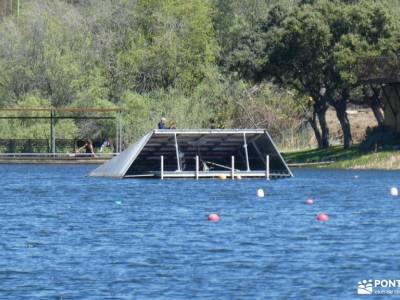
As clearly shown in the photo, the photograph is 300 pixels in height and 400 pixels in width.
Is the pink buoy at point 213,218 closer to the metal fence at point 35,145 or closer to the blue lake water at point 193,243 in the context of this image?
the blue lake water at point 193,243

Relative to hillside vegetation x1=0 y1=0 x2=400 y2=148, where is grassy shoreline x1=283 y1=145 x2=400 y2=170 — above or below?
below

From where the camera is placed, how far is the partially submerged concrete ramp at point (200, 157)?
64.8m

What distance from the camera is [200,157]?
228 feet

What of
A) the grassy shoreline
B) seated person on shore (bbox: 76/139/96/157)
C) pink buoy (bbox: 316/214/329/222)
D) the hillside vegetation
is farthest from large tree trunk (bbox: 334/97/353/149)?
pink buoy (bbox: 316/214/329/222)

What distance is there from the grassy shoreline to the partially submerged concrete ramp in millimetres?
16250

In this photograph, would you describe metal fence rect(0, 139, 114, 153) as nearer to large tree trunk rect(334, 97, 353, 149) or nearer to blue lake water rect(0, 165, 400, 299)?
large tree trunk rect(334, 97, 353, 149)

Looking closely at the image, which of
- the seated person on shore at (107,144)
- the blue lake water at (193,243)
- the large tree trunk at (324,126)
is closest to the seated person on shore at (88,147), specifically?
the seated person on shore at (107,144)

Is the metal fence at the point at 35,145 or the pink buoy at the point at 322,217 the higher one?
the metal fence at the point at 35,145

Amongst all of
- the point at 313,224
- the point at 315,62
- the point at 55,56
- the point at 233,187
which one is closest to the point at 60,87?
the point at 55,56

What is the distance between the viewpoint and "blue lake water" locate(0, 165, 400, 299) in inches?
1049

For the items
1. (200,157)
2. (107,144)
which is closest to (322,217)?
(200,157)

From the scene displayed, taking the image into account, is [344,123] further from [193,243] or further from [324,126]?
[193,243]

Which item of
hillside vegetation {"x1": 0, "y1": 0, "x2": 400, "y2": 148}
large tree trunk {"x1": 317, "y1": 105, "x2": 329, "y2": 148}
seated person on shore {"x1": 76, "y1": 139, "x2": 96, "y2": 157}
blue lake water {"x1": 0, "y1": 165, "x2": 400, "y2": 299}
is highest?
hillside vegetation {"x1": 0, "y1": 0, "x2": 400, "y2": 148}

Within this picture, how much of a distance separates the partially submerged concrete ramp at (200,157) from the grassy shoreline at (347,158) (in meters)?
16.2
